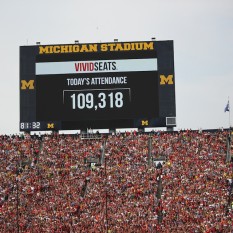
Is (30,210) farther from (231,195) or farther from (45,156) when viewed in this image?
(231,195)

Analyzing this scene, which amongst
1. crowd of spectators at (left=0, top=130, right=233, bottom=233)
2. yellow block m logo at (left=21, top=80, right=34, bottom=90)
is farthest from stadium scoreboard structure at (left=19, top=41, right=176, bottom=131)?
crowd of spectators at (left=0, top=130, right=233, bottom=233)

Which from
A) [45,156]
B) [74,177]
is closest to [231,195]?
[74,177]

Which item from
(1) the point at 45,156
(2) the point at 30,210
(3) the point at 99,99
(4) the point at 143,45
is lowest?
(2) the point at 30,210

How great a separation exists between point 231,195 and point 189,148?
643 centimetres

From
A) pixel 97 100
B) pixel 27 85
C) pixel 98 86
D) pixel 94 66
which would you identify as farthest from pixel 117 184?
pixel 27 85

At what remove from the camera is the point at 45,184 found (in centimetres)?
4431

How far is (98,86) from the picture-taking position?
156 feet

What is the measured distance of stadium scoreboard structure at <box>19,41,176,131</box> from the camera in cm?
4731

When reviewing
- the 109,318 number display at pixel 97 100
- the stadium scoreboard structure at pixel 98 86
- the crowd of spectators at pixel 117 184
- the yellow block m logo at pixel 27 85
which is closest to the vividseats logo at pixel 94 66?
the stadium scoreboard structure at pixel 98 86

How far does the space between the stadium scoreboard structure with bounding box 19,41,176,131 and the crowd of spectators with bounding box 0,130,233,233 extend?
160 centimetres

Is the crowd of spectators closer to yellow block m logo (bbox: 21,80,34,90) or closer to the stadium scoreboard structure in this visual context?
the stadium scoreboard structure

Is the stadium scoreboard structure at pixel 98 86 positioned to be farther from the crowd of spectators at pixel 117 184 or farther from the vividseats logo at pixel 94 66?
the crowd of spectators at pixel 117 184

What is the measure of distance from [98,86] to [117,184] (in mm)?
7220

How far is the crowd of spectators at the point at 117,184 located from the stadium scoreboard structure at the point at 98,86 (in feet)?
5.24
